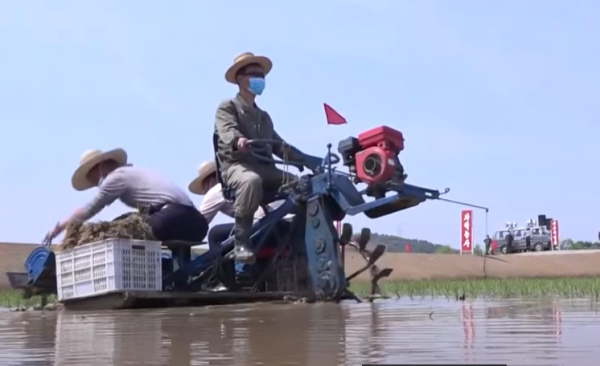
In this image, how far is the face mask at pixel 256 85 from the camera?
7.67 m

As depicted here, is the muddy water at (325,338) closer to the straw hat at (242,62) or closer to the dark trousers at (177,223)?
the dark trousers at (177,223)

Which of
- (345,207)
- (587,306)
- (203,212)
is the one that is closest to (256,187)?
(345,207)

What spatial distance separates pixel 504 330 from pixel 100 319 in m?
2.83

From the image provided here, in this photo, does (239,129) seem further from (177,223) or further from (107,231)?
(107,231)

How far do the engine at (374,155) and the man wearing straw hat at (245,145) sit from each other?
581mm

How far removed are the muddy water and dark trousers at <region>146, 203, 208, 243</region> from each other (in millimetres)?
2278

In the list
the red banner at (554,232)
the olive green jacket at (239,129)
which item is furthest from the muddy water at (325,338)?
the red banner at (554,232)

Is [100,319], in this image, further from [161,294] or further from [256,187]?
[256,187]

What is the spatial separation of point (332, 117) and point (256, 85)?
0.71m

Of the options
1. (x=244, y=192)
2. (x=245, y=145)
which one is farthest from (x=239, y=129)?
(x=244, y=192)

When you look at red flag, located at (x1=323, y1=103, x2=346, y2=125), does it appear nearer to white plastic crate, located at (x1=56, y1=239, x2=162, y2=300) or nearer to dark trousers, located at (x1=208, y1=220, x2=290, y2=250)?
dark trousers, located at (x1=208, y1=220, x2=290, y2=250)

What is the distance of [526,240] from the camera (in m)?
39.9

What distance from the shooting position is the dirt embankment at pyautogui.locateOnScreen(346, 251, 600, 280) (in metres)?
17.1

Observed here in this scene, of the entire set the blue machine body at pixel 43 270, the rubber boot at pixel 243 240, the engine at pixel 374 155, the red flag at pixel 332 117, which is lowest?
the blue machine body at pixel 43 270
